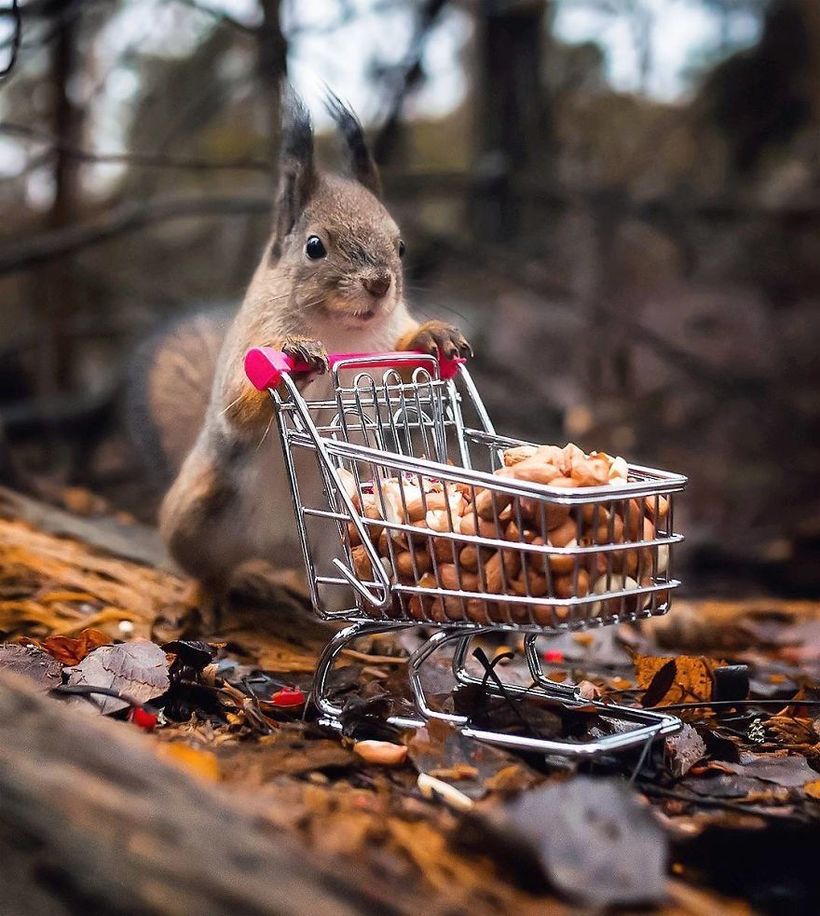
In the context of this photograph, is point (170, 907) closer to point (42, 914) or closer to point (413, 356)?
point (42, 914)

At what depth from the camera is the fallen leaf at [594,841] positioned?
4.50 feet

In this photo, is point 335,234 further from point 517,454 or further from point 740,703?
point 740,703

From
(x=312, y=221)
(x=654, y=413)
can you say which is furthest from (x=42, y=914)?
(x=654, y=413)

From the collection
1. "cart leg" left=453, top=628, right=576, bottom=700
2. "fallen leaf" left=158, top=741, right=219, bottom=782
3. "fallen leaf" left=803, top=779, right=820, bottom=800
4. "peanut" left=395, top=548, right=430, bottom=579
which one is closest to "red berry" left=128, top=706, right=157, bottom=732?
"fallen leaf" left=158, top=741, right=219, bottom=782

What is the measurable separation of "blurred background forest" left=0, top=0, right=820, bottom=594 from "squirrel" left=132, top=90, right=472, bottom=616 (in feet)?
5.38

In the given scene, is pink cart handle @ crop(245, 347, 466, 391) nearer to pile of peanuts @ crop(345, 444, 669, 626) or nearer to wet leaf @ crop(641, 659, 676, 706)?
pile of peanuts @ crop(345, 444, 669, 626)

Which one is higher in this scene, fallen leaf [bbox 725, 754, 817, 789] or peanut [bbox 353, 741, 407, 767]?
peanut [bbox 353, 741, 407, 767]

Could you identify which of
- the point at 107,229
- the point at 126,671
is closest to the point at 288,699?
the point at 126,671

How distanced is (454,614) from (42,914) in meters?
0.90

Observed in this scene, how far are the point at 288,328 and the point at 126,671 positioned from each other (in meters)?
1.04

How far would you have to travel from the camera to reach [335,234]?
281 cm

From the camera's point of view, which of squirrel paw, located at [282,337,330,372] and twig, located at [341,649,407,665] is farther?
twig, located at [341,649,407,665]

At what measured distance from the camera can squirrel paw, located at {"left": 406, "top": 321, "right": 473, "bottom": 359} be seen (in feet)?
8.66

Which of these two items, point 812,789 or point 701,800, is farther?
point 812,789
